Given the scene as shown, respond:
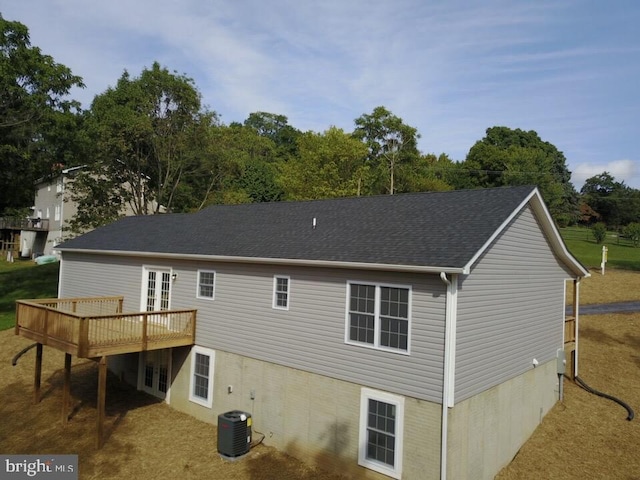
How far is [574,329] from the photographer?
16.1m

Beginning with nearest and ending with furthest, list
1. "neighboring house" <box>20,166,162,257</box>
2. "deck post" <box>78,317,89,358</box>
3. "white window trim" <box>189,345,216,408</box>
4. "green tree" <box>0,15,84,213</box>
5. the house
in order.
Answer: the house, "deck post" <box>78,317,89,358</box>, "white window trim" <box>189,345,216,408</box>, "green tree" <box>0,15,84,213</box>, "neighboring house" <box>20,166,162,257</box>

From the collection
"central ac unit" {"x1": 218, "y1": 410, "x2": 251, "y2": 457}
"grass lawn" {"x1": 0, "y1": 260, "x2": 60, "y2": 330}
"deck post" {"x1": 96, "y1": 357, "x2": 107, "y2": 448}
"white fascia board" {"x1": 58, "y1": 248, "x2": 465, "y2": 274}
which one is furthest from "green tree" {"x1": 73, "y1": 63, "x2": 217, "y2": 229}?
"central ac unit" {"x1": 218, "y1": 410, "x2": 251, "y2": 457}

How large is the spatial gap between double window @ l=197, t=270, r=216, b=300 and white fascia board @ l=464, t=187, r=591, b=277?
815 centimetres

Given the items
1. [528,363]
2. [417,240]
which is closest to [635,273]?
[528,363]

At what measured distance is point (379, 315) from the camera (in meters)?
10.6

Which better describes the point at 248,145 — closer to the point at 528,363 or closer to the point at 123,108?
the point at 123,108

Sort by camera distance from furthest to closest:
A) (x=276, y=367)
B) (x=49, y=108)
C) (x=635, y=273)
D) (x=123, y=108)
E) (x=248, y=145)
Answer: (x=248, y=145) → (x=123, y=108) → (x=635, y=273) → (x=49, y=108) → (x=276, y=367)

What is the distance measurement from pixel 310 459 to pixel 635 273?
93.6 ft

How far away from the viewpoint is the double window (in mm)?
14586

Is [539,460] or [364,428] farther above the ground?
[364,428]

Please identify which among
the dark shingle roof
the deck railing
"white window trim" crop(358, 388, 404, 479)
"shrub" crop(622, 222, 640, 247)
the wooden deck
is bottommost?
"white window trim" crop(358, 388, 404, 479)

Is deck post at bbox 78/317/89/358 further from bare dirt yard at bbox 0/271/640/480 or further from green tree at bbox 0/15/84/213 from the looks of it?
green tree at bbox 0/15/84/213

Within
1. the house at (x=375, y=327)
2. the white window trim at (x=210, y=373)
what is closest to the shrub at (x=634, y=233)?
the house at (x=375, y=327)

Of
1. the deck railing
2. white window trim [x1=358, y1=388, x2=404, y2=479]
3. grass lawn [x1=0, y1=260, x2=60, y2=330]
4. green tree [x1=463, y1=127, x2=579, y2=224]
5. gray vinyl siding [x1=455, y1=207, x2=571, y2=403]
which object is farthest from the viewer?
the deck railing
